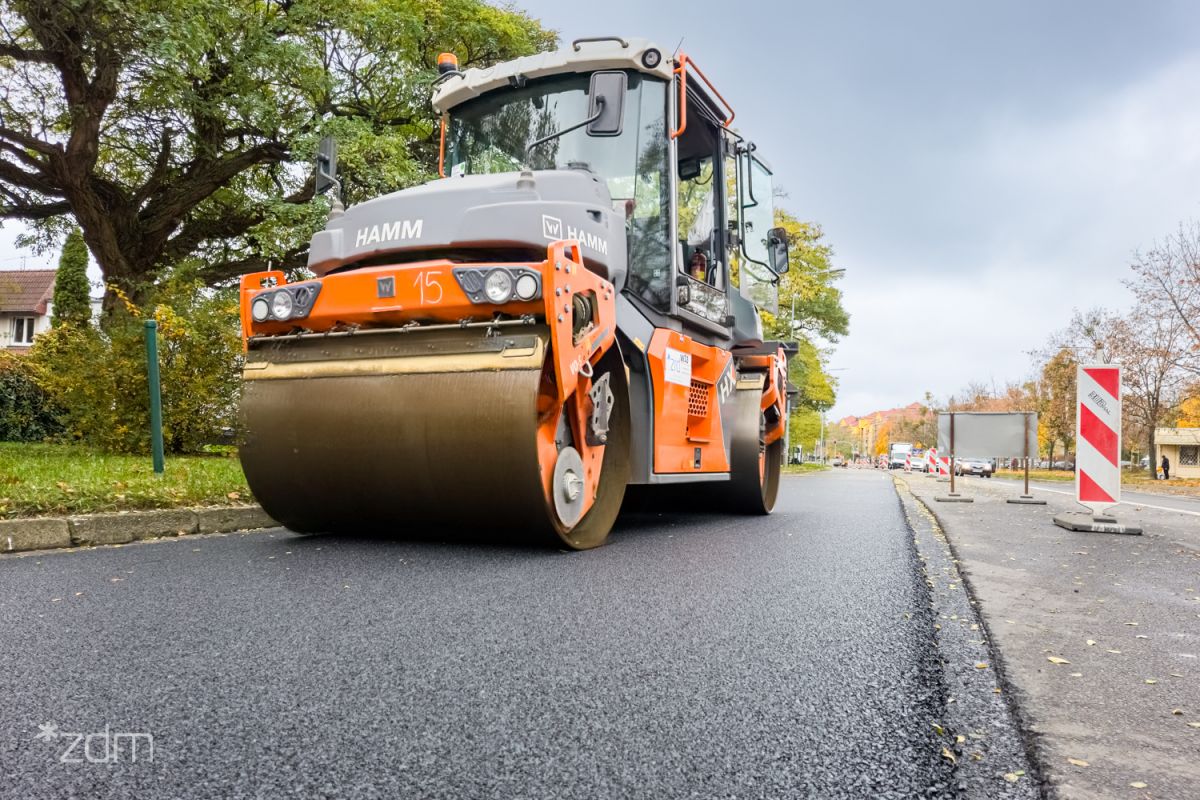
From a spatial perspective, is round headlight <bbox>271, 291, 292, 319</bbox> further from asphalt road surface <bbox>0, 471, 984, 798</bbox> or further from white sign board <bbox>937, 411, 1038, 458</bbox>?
white sign board <bbox>937, 411, 1038, 458</bbox>

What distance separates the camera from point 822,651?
9.22 ft

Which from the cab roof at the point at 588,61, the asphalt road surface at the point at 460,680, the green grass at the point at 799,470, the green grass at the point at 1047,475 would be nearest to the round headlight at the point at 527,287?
the asphalt road surface at the point at 460,680

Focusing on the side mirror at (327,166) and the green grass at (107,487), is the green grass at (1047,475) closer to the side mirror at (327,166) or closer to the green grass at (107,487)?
the green grass at (107,487)

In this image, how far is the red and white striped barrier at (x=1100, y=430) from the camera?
286 inches

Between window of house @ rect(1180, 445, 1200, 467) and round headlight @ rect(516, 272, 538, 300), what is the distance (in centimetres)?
5733

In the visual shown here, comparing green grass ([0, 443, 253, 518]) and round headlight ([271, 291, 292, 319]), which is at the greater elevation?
round headlight ([271, 291, 292, 319])

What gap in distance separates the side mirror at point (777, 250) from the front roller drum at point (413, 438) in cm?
408

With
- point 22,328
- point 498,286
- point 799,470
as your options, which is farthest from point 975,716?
point 22,328

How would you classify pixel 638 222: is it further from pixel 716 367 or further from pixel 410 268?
pixel 410 268

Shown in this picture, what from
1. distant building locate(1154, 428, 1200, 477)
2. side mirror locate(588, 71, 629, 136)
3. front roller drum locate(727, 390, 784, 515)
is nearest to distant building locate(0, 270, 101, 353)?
front roller drum locate(727, 390, 784, 515)

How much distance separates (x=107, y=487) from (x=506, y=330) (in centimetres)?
343

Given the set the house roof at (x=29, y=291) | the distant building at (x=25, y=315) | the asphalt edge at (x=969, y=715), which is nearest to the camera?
the asphalt edge at (x=969, y=715)

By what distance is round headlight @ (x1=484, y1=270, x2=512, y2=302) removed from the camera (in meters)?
A: 4.36

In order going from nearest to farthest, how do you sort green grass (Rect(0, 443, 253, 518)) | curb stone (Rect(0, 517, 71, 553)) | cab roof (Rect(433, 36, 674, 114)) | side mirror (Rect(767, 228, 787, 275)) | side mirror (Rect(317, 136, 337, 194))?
curb stone (Rect(0, 517, 71, 553)), green grass (Rect(0, 443, 253, 518)), side mirror (Rect(317, 136, 337, 194)), cab roof (Rect(433, 36, 674, 114)), side mirror (Rect(767, 228, 787, 275))
